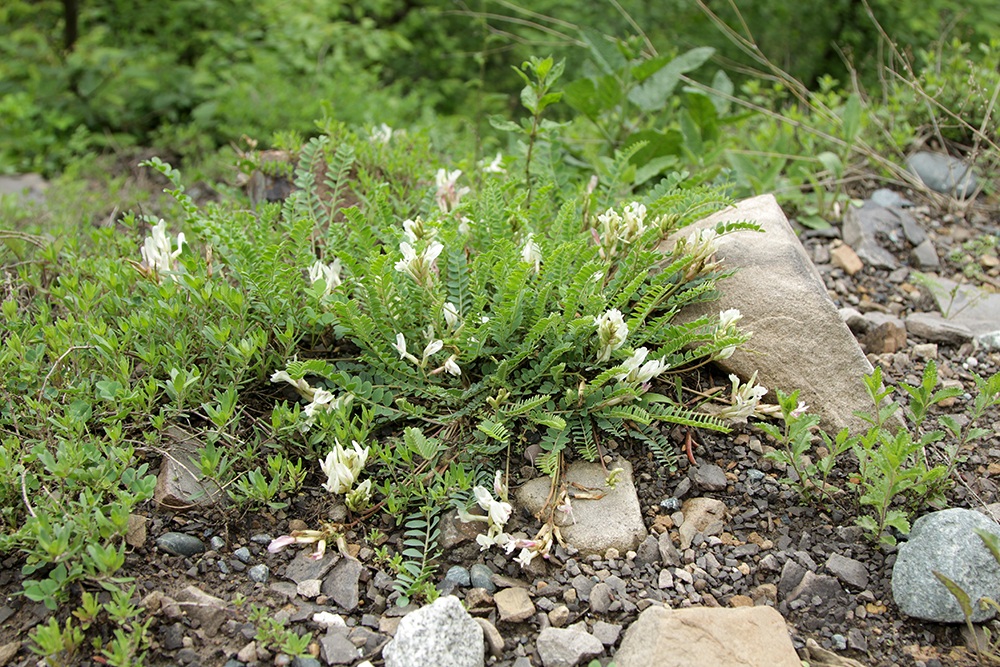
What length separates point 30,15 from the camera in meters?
6.81

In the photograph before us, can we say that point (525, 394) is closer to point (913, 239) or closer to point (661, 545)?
point (661, 545)

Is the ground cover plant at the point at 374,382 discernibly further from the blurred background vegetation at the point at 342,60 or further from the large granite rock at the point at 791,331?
the blurred background vegetation at the point at 342,60

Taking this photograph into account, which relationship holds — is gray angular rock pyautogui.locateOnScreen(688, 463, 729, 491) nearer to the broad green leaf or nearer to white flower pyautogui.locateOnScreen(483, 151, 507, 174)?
white flower pyautogui.locateOnScreen(483, 151, 507, 174)

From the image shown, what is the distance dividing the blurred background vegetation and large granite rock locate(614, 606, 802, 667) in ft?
9.44

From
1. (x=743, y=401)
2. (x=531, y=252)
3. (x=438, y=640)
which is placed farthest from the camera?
(x=531, y=252)

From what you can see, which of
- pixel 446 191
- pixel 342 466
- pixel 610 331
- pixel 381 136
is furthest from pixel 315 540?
pixel 381 136

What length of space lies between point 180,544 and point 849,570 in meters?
1.87

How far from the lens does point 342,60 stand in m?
6.41

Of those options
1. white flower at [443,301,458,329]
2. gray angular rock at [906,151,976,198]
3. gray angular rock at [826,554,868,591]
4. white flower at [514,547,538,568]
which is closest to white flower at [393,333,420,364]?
white flower at [443,301,458,329]

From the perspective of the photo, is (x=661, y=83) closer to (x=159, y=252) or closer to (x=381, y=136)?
(x=381, y=136)

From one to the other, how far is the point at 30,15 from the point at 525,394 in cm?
601

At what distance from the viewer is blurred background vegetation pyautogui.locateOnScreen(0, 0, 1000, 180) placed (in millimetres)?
5363

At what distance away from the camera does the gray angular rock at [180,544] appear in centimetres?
249

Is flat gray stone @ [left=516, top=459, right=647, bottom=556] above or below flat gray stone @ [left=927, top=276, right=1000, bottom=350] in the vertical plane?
above
